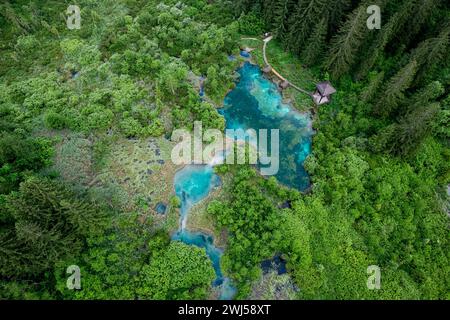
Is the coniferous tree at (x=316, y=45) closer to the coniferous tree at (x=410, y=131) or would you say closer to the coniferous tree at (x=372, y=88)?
the coniferous tree at (x=372, y=88)

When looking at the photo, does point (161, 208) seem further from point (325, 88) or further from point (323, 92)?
point (325, 88)

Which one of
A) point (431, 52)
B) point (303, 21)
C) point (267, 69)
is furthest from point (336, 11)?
point (431, 52)

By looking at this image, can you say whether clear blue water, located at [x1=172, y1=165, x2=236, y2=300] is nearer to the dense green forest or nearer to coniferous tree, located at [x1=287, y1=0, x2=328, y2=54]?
the dense green forest

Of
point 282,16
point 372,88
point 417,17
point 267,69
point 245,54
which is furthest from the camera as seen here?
point 245,54

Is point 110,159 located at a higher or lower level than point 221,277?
higher
